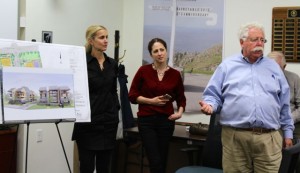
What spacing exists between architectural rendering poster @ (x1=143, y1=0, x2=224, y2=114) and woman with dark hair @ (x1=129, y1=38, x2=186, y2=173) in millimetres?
976

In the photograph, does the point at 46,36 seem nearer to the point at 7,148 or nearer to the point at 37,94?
the point at 7,148

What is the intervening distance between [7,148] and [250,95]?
6.83 feet

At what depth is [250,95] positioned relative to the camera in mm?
2270

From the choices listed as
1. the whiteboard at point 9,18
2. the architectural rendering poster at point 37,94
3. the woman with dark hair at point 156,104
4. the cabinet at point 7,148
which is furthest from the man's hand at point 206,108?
the whiteboard at point 9,18

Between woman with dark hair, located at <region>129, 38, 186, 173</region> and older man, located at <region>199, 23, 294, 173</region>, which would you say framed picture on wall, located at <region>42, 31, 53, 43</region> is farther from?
older man, located at <region>199, 23, 294, 173</region>

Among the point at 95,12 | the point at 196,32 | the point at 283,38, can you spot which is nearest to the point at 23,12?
the point at 95,12

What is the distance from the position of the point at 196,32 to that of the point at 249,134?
2.02 meters

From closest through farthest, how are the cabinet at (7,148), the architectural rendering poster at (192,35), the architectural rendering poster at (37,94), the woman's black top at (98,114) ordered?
the architectural rendering poster at (37,94)
the woman's black top at (98,114)
the cabinet at (7,148)
the architectural rendering poster at (192,35)

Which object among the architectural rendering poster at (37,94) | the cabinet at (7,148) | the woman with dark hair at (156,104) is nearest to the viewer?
the architectural rendering poster at (37,94)

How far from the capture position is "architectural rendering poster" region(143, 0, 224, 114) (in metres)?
4.01

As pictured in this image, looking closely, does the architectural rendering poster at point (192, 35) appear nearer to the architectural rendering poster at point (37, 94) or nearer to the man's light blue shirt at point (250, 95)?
the man's light blue shirt at point (250, 95)

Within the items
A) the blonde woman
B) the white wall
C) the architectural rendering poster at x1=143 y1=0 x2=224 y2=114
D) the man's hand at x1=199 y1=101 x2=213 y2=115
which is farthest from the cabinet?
Answer: the architectural rendering poster at x1=143 y1=0 x2=224 y2=114

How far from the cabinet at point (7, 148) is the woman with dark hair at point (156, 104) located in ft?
3.52

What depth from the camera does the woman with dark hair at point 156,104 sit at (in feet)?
9.95
